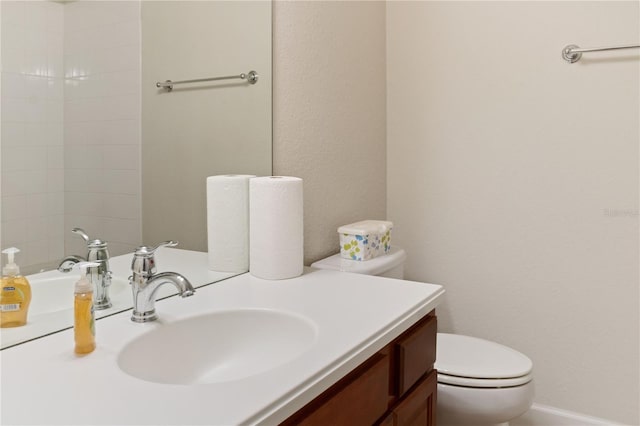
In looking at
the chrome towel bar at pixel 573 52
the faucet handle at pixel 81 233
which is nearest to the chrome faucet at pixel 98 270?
the faucet handle at pixel 81 233

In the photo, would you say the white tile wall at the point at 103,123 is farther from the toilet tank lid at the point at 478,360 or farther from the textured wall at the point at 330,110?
the toilet tank lid at the point at 478,360

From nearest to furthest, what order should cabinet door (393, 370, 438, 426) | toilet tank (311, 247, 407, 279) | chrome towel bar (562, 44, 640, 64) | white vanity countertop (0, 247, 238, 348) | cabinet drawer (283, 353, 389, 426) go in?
1. cabinet drawer (283, 353, 389, 426)
2. white vanity countertop (0, 247, 238, 348)
3. cabinet door (393, 370, 438, 426)
4. toilet tank (311, 247, 407, 279)
5. chrome towel bar (562, 44, 640, 64)

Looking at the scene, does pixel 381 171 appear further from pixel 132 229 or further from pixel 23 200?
pixel 23 200

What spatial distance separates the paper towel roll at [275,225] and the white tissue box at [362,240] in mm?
351

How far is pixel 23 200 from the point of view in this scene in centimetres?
96

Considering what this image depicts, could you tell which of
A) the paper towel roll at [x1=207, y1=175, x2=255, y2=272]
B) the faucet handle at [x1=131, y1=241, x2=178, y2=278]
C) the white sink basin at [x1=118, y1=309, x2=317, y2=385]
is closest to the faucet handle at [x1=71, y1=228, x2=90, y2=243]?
the faucet handle at [x1=131, y1=241, x2=178, y2=278]

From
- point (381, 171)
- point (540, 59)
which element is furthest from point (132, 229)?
point (540, 59)

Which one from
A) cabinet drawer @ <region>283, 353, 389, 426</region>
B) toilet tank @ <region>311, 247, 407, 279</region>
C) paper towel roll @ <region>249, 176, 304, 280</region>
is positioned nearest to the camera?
cabinet drawer @ <region>283, 353, 389, 426</region>

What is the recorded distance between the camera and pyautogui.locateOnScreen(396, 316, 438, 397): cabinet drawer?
1.14m

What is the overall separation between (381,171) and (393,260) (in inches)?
19.8

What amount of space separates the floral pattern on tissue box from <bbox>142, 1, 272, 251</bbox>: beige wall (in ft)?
A: 1.28

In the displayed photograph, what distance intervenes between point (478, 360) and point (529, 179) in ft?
2.31

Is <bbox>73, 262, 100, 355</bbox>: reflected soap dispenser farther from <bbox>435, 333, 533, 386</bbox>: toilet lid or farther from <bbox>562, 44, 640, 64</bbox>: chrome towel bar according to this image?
<bbox>562, 44, 640, 64</bbox>: chrome towel bar

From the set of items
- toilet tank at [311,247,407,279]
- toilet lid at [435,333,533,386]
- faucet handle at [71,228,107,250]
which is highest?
faucet handle at [71,228,107,250]
